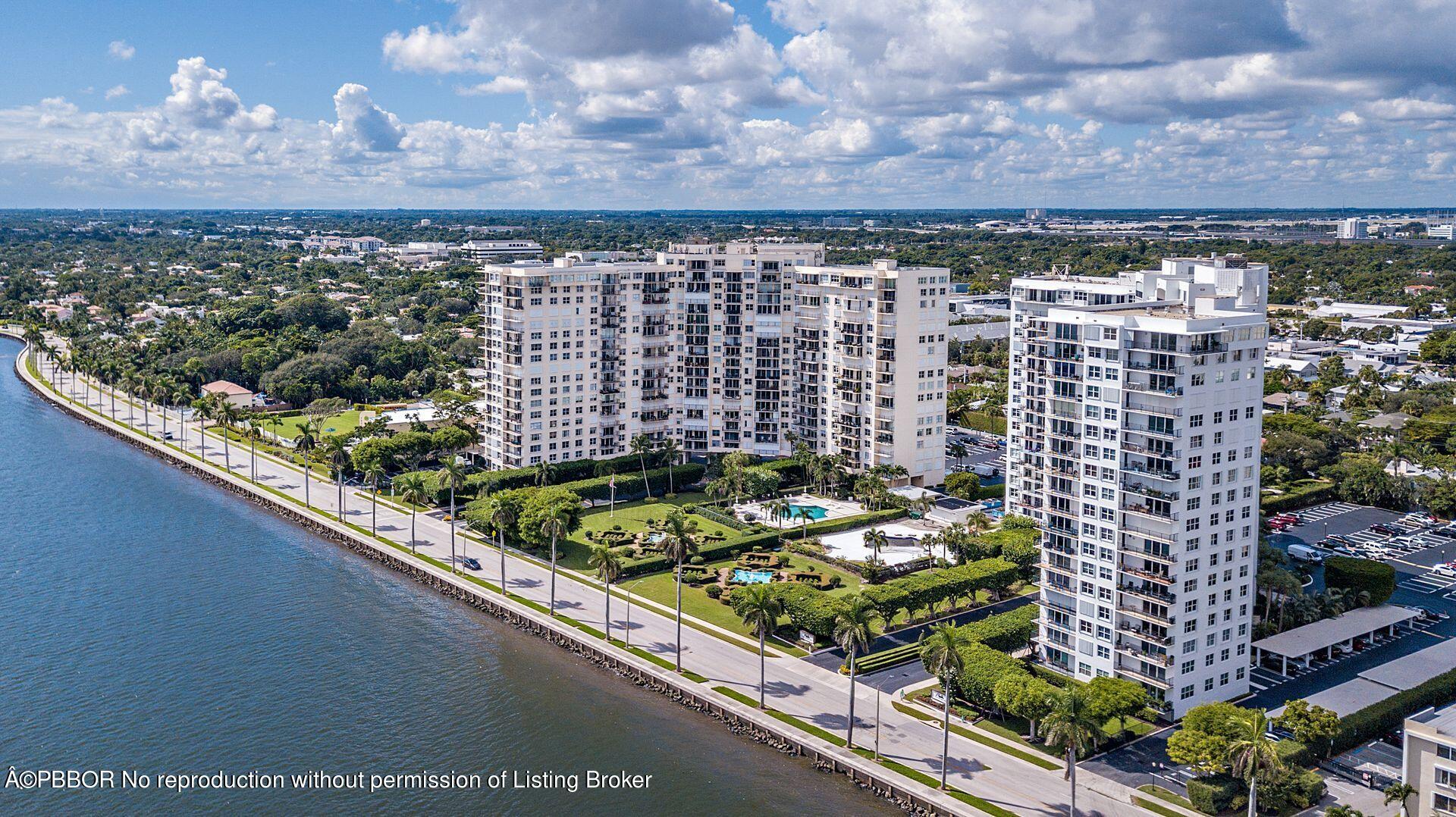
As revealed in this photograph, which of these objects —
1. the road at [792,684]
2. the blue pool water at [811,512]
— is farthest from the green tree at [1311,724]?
the blue pool water at [811,512]

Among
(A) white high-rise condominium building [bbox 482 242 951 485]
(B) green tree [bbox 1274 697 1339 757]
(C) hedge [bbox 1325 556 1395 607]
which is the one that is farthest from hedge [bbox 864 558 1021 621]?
(A) white high-rise condominium building [bbox 482 242 951 485]

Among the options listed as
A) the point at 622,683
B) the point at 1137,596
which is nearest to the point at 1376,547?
the point at 1137,596

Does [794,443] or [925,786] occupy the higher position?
[794,443]

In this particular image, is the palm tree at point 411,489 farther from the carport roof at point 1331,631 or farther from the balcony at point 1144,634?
the carport roof at point 1331,631

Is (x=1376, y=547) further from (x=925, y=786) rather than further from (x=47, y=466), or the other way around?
(x=47, y=466)

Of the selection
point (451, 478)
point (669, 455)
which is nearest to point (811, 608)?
point (451, 478)

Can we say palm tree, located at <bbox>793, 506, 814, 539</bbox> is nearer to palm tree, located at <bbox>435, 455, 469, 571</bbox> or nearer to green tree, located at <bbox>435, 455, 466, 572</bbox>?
green tree, located at <bbox>435, 455, 466, 572</bbox>
